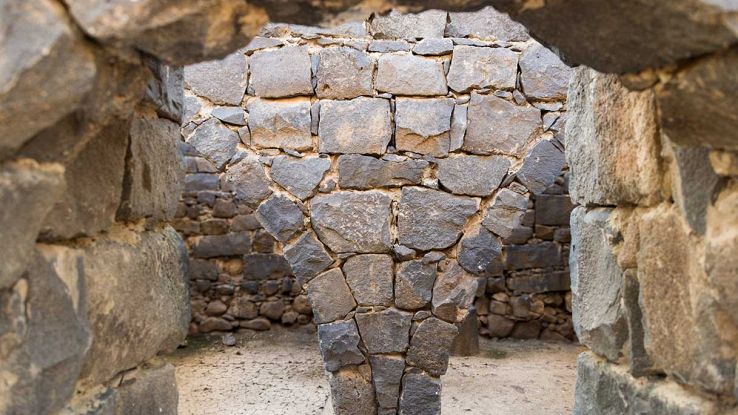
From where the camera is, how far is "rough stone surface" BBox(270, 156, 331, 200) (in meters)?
4.59

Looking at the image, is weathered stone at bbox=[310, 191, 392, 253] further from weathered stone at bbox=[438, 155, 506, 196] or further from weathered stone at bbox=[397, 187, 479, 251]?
weathered stone at bbox=[438, 155, 506, 196]

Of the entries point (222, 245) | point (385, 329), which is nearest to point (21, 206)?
point (385, 329)

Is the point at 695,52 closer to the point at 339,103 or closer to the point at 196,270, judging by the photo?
the point at 339,103

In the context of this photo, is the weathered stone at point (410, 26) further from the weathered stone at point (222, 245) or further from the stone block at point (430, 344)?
the weathered stone at point (222, 245)

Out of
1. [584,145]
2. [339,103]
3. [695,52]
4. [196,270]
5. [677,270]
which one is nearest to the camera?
[695,52]

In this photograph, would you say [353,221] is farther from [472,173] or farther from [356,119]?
[472,173]

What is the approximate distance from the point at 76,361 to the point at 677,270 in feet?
4.03

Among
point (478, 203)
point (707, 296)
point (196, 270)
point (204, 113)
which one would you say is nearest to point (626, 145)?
point (707, 296)

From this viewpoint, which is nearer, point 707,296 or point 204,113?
point 707,296

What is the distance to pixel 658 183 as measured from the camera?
1534 millimetres

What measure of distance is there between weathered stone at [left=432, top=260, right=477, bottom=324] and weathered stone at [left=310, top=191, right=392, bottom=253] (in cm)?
44

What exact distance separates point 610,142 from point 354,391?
3356 millimetres

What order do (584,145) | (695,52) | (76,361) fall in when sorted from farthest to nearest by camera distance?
(584,145) < (76,361) < (695,52)

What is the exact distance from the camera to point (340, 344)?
4.63 m
